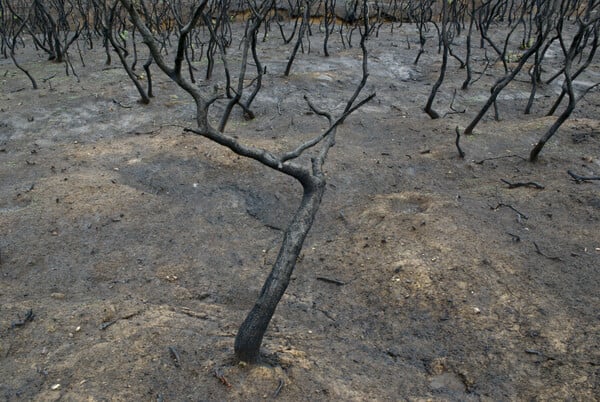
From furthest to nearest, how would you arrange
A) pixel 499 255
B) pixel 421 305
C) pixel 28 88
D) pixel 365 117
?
pixel 28 88 → pixel 365 117 → pixel 499 255 → pixel 421 305

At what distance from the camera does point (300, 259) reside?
17.8 ft

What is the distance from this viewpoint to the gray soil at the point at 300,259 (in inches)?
141

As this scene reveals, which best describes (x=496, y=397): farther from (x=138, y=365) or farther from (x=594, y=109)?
(x=594, y=109)

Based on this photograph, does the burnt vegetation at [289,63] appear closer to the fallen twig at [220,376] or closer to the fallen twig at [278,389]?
the fallen twig at [220,376]

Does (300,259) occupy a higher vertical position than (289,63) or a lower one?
lower

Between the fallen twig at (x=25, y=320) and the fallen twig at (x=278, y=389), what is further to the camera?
the fallen twig at (x=25, y=320)

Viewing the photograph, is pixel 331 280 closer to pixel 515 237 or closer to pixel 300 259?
pixel 300 259

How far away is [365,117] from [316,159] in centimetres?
518

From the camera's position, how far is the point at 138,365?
345 cm

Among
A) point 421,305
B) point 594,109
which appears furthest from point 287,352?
point 594,109

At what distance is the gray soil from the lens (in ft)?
11.8

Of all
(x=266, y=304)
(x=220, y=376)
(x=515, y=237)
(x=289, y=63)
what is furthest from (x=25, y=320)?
(x=289, y=63)

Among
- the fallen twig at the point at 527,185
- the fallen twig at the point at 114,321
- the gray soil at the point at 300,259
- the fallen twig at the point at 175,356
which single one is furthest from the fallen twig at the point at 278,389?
the fallen twig at the point at 527,185

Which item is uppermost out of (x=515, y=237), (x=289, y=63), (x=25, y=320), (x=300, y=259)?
(x=289, y=63)
